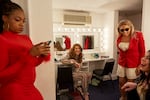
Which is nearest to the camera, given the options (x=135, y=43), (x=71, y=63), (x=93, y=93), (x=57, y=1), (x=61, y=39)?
(x=135, y=43)

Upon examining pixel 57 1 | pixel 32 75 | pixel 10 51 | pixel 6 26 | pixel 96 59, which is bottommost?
pixel 96 59

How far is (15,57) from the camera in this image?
0.79 meters

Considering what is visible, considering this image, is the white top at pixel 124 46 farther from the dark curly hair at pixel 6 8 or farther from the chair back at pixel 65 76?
the dark curly hair at pixel 6 8

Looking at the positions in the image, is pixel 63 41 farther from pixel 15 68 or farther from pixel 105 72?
pixel 15 68

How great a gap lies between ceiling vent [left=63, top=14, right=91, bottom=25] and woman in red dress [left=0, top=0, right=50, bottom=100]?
3.16 m

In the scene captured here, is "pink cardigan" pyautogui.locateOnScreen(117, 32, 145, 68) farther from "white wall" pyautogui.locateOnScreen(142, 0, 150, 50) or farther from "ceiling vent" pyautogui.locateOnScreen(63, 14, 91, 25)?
"ceiling vent" pyautogui.locateOnScreen(63, 14, 91, 25)

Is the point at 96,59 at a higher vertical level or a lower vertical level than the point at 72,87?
higher

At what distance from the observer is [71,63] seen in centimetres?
247

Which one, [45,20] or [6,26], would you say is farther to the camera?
[45,20]

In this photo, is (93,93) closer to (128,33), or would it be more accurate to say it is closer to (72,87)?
(72,87)

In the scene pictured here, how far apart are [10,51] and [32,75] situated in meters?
0.18

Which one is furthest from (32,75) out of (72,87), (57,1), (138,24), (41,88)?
(138,24)

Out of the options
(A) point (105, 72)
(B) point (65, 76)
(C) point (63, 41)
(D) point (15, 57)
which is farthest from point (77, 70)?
(D) point (15, 57)

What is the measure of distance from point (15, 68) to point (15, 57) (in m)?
0.06
